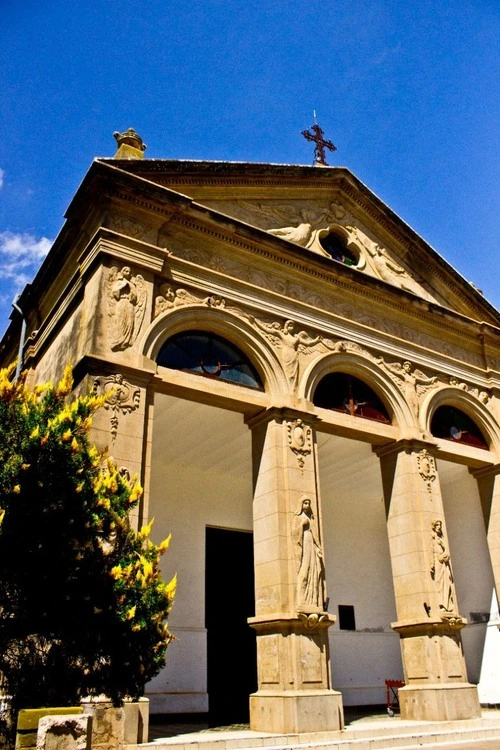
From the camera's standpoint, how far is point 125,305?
1038 centimetres

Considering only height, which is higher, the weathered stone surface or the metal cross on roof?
the metal cross on roof

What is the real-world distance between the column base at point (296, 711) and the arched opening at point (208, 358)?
517 centimetres

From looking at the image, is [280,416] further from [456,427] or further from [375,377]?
[456,427]

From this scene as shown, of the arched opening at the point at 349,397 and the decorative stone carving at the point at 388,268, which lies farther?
the decorative stone carving at the point at 388,268

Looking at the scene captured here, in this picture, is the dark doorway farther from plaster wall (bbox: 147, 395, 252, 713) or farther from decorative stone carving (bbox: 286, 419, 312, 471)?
decorative stone carving (bbox: 286, 419, 312, 471)

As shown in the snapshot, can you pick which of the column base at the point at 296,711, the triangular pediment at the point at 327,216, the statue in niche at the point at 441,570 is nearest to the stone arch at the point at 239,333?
the triangular pediment at the point at 327,216

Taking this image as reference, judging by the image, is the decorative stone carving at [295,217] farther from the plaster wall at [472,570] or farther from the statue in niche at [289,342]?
the plaster wall at [472,570]

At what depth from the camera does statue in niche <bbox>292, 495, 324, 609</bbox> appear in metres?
10.1

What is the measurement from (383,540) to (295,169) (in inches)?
419

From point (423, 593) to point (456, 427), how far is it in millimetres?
4762

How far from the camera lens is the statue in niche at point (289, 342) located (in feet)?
39.5

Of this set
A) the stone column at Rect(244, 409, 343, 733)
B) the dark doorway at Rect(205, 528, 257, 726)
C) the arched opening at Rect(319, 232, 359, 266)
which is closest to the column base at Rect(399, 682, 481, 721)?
the stone column at Rect(244, 409, 343, 733)

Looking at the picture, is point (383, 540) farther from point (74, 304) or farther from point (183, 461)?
point (74, 304)

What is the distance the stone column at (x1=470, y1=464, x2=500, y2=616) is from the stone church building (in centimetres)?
6
